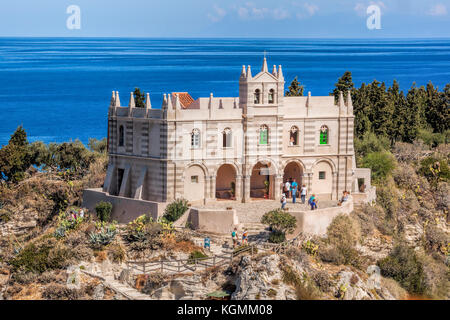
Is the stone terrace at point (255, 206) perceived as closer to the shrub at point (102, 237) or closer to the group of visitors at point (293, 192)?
the group of visitors at point (293, 192)

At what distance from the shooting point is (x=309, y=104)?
59.8 metres

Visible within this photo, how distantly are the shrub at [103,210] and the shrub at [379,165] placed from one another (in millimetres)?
21890

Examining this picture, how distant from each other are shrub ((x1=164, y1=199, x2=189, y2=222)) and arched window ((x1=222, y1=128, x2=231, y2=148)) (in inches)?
209

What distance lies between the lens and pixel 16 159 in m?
71.8

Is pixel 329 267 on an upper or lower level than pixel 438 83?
lower

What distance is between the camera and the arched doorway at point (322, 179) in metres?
60.6

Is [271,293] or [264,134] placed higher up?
[264,134]

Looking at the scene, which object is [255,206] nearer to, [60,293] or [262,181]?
[262,181]

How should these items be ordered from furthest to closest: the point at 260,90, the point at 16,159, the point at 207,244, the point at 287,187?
the point at 16,159 < the point at 287,187 < the point at 260,90 < the point at 207,244

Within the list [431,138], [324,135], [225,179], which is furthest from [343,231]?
[431,138]

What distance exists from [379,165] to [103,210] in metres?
23.3
